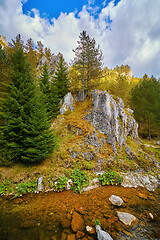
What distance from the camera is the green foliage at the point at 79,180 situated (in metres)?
7.88

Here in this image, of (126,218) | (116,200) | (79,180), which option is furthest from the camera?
(79,180)

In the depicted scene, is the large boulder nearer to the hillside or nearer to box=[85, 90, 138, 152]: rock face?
the hillside

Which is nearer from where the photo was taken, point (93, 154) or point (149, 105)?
point (93, 154)

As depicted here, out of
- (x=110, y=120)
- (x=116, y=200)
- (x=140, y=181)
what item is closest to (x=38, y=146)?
(x=116, y=200)

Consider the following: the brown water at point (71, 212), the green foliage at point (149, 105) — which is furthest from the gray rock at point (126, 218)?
the green foliage at point (149, 105)

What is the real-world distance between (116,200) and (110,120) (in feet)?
29.9

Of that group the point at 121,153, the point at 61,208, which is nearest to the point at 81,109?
the point at 121,153

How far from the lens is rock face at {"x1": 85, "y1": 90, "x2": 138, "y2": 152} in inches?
522

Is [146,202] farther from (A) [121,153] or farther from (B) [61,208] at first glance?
(B) [61,208]

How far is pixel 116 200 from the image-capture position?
6961 millimetres

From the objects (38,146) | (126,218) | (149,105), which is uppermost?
(149,105)

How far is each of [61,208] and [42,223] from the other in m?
1.36

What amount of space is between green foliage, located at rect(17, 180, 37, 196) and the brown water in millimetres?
397

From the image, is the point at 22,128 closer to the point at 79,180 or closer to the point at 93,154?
the point at 79,180
